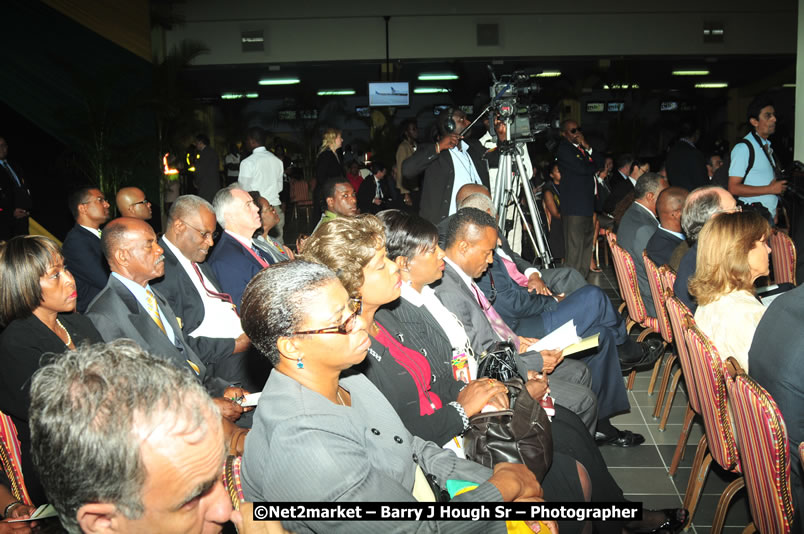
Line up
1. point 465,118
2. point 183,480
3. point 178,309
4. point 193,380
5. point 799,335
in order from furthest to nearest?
point 465,118 < point 178,309 < point 799,335 < point 193,380 < point 183,480

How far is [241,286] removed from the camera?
3.97 metres

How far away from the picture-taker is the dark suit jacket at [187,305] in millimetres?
3529

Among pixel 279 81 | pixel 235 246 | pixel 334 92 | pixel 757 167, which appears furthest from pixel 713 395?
pixel 334 92

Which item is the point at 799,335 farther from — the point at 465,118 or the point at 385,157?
the point at 385,157

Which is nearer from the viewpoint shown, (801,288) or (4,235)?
(801,288)

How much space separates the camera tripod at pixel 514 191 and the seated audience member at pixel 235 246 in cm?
229

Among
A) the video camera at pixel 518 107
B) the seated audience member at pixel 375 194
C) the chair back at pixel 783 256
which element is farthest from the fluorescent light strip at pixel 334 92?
the chair back at pixel 783 256

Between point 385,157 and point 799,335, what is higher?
point 385,157

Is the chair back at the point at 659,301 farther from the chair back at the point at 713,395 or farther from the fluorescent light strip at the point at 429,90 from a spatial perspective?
the fluorescent light strip at the point at 429,90

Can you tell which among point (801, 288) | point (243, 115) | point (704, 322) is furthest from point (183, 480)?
point (243, 115)

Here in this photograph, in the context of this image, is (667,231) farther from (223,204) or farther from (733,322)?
(223,204)

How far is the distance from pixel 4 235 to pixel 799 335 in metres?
7.09

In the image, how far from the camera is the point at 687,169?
6.98m

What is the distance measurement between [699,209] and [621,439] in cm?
139
